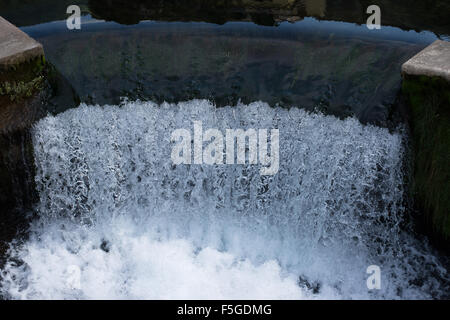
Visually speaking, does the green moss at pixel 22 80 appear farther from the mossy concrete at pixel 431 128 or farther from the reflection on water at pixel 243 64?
the mossy concrete at pixel 431 128

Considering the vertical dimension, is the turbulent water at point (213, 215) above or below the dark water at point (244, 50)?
below

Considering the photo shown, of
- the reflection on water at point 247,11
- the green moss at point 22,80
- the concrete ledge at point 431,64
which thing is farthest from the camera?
the reflection on water at point 247,11

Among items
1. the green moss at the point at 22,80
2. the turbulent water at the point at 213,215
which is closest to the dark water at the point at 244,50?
the turbulent water at the point at 213,215

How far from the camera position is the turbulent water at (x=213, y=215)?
149 inches

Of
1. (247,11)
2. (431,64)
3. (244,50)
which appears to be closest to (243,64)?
(244,50)

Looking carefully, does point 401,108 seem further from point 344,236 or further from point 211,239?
point 211,239

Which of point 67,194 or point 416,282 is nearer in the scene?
point 416,282

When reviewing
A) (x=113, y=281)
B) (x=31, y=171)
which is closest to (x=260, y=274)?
(x=113, y=281)

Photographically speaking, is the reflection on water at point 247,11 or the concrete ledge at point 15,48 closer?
the concrete ledge at point 15,48

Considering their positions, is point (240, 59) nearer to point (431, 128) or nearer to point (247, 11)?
point (247, 11)

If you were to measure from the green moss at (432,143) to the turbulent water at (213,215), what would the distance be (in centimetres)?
15

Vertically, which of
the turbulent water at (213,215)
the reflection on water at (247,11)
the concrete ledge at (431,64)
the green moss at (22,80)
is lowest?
the turbulent water at (213,215)

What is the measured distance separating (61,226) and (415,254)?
9.46ft

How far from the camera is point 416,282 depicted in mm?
3785
